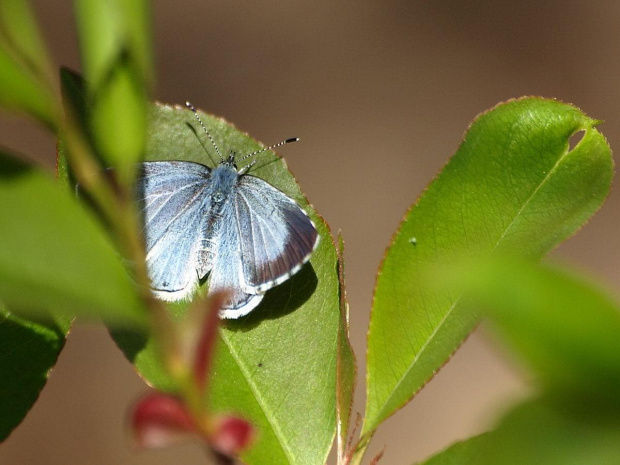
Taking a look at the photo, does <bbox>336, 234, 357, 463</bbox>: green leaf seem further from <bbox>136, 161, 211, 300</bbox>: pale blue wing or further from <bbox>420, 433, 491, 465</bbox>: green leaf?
<bbox>136, 161, 211, 300</bbox>: pale blue wing

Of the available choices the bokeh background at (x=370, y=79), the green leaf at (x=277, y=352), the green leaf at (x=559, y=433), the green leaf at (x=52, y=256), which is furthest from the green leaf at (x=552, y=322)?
the bokeh background at (x=370, y=79)

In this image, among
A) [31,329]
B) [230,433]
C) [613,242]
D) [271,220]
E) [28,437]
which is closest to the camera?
→ [230,433]

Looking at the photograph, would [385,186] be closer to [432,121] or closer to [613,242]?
[432,121]

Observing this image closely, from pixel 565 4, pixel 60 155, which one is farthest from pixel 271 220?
pixel 565 4

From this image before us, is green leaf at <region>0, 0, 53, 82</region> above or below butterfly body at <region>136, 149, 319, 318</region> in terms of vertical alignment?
above

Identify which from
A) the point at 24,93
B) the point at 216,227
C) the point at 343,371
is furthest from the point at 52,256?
the point at 216,227

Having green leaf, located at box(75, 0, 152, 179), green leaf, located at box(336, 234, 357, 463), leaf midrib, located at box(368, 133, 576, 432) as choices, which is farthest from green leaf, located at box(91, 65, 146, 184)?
leaf midrib, located at box(368, 133, 576, 432)

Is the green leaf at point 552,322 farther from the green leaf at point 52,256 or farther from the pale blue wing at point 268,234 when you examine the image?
the pale blue wing at point 268,234

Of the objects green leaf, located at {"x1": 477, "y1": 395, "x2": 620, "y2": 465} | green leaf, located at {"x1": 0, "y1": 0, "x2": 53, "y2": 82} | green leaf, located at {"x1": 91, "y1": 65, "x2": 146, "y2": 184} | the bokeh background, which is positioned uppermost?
green leaf, located at {"x1": 0, "y1": 0, "x2": 53, "y2": 82}
